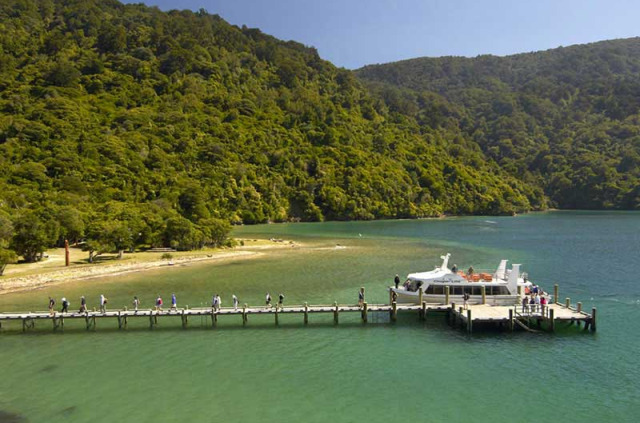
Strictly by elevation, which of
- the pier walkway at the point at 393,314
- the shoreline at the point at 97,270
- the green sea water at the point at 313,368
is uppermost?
the shoreline at the point at 97,270

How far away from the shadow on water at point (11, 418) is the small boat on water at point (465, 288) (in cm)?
2849

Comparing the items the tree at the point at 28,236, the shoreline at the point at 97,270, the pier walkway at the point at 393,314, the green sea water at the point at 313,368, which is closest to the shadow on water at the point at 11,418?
the green sea water at the point at 313,368

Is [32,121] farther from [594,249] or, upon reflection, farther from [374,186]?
[594,249]

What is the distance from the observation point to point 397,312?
42906 mm

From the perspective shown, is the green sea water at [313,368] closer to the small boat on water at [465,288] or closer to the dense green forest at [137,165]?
the small boat on water at [465,288]

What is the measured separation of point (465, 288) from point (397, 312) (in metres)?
6.11

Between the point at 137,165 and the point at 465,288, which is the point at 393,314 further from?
the point at 137,165

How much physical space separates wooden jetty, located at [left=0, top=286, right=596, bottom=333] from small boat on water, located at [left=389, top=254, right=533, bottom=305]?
3.28 ft

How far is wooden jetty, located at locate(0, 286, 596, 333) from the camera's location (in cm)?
3788

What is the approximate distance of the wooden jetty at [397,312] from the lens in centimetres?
3788

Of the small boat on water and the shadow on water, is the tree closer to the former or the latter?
the shadow on water

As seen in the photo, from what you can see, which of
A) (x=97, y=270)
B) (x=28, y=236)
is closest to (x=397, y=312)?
(x=97, y=270)

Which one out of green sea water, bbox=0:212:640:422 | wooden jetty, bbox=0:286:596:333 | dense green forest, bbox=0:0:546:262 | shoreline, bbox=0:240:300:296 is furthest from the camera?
dense green forest, bbox=0:0:546:262

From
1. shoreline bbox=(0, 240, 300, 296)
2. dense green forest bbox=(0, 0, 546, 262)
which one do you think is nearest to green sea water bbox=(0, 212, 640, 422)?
shoreline bbox=(0, 240, 300, 296)
